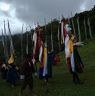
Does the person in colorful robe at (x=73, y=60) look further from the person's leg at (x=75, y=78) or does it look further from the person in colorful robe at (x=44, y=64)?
the person in colorful robe at (x=44, y=64)

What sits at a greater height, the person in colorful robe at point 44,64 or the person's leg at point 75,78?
the person in colorful robe at point 44,64

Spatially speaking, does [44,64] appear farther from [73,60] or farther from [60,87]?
[60,87]

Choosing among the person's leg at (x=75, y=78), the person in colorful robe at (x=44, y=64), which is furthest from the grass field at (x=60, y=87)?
the person in colorful robe at (x=44, y=64)

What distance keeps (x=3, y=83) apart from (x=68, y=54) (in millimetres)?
5480

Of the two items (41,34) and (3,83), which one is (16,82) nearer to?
(3,83)

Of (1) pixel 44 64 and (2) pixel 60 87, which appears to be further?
(1) pixel 44 64

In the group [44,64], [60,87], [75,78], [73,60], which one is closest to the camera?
[60,87]

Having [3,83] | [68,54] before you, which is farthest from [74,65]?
[3,83]

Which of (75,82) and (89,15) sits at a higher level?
(89,15)

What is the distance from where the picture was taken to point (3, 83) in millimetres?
30797

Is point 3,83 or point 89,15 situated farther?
point 89,15

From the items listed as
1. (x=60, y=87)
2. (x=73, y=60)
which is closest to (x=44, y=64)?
(x=73, y=60)

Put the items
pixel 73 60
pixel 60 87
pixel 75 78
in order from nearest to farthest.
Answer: pixel 60 87 < pixel 73 60 < pixel 75 78

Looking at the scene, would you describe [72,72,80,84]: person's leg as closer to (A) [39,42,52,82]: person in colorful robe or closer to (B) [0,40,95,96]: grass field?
(B) [0,40,95,96]: grass field
